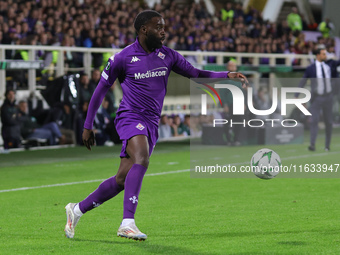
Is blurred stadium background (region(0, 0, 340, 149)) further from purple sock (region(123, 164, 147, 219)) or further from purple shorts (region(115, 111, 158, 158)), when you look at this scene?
purple sock (region(123, 164, 147, 219))

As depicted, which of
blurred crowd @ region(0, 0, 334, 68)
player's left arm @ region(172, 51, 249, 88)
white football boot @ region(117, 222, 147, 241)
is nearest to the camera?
white football boot @ region(117, 222, 147, 241)

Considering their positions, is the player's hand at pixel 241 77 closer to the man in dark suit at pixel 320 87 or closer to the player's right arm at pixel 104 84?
the player's right arm at pixel 104 84

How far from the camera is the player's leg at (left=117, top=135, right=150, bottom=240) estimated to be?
6.68 meters

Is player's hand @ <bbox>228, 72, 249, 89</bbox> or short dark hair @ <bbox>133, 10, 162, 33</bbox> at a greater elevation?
short dark hair @ <bbox>133, 10, 162, 33</bbox>

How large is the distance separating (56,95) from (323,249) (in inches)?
508

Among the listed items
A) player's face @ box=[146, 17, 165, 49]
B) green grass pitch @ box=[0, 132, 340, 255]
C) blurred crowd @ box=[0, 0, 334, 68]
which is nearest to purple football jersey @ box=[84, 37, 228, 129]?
player's face @ box=[146, 17, 165, 49]

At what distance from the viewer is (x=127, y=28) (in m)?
25.2

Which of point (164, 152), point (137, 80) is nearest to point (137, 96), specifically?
point (137, 80)

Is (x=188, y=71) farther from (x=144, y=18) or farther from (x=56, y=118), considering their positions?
(x=56, y=118)

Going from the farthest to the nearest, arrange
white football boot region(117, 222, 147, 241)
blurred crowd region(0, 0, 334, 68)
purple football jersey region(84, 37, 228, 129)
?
blurred crowd region(0, 0, 334, 68) < purple football jersey region(84, 37, 228, 129) < white football boot region(117, 222, 147, 241)

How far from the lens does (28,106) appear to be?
1842 cm

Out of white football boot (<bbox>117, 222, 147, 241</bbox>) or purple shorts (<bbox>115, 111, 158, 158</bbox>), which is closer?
white football boot (<bbox>117, 222, 147, 241</bbox>)

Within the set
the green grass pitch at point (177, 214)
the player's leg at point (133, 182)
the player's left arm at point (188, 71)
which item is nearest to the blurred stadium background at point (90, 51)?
the green grass pitch at point (177, 214)

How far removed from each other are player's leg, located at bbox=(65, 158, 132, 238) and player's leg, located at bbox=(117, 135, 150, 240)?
0.13 m
